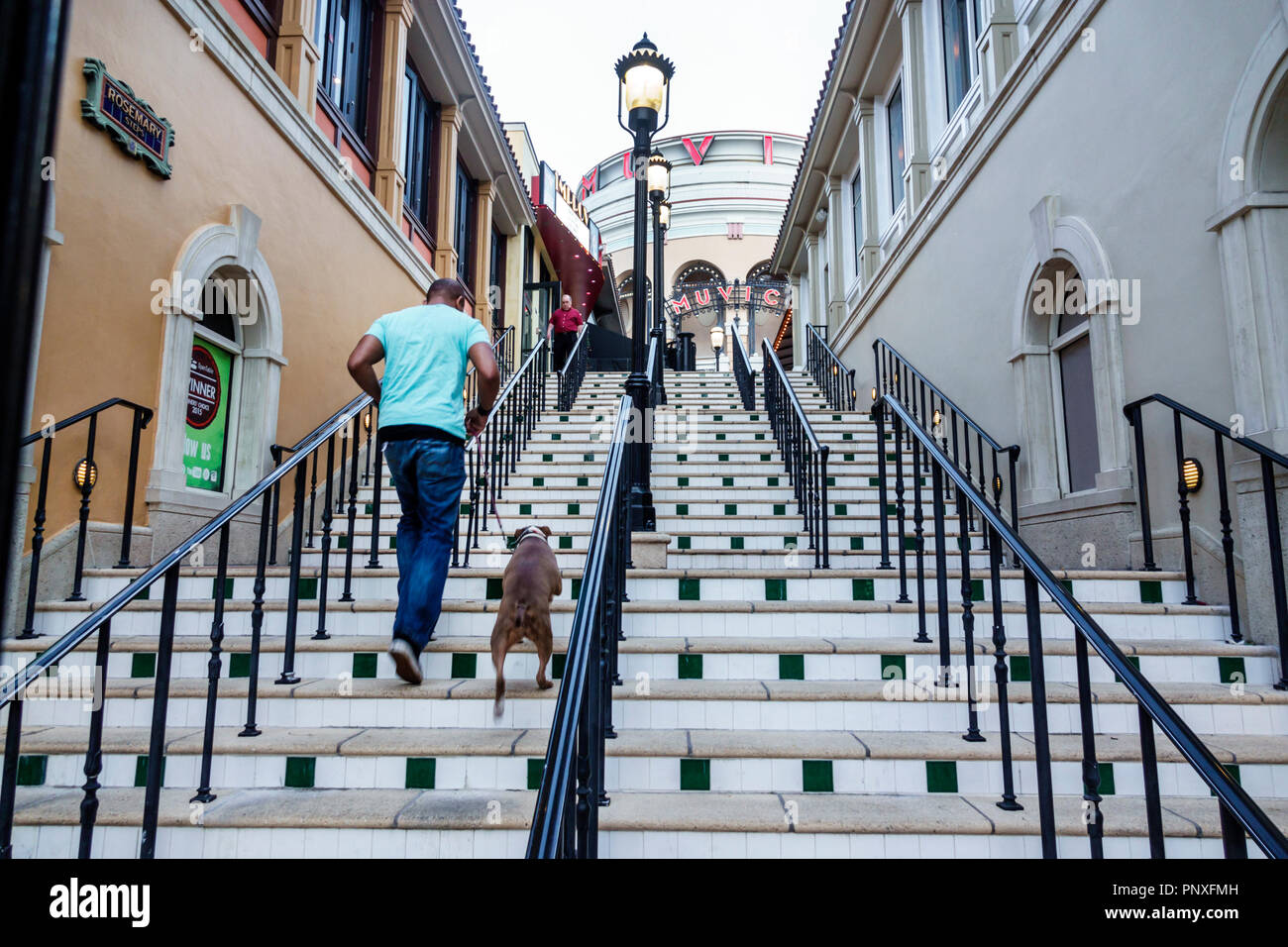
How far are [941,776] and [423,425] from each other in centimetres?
271

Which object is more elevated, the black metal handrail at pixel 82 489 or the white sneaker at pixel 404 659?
the black metal handrail at pixel 82 489

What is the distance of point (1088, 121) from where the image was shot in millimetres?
5613

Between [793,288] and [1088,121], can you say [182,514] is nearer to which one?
[1088,121]

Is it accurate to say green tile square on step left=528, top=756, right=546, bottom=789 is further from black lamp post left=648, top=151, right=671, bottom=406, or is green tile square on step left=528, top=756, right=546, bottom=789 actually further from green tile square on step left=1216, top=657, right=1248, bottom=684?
black lamp post left=648, top=151, right=671, bottom=406

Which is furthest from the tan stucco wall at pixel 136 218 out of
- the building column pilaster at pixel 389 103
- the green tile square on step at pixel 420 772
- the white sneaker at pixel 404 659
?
the green tile square on step at pixel 420 772

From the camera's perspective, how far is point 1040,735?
2488mm

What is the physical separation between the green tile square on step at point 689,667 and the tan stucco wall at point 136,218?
3667 millimetres

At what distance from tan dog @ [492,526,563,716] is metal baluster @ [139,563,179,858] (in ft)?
3.79

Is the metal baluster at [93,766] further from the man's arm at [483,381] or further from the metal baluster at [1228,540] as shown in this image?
the metal baluster at [1228,540]

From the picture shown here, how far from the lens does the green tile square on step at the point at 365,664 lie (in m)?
3.71

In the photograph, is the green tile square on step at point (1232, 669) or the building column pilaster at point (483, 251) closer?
the green tile square on step at point (1232, 669)

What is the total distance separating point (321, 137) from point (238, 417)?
2975mm

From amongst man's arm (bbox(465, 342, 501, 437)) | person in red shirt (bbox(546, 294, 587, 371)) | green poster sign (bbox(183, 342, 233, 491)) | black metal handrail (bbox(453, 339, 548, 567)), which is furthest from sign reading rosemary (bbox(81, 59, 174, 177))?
person in red shirt (bbox(546, 294, 587, 371))
